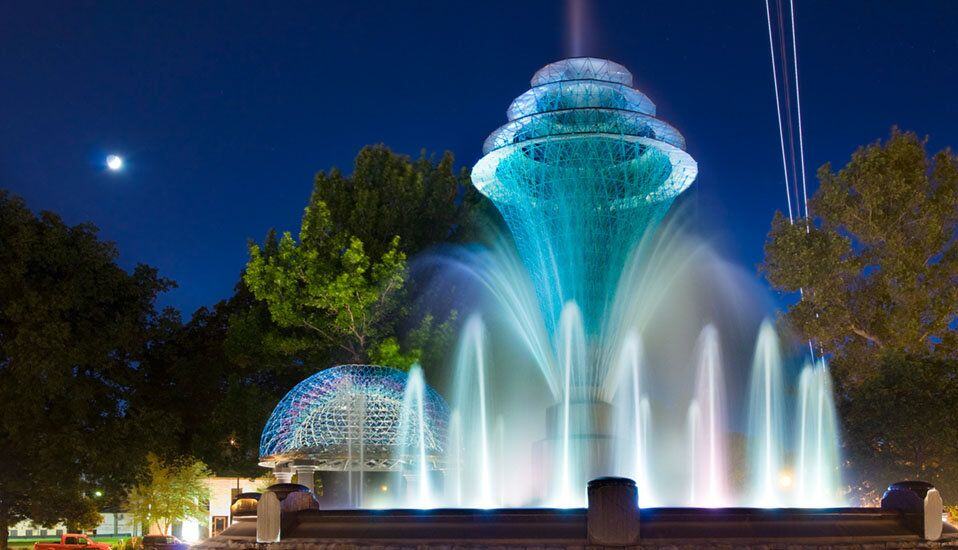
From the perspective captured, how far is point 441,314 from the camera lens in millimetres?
32281

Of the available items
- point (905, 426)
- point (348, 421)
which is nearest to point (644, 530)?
point (348, 421)

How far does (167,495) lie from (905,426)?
1090 inches

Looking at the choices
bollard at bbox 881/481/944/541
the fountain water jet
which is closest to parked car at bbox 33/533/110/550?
the fountain water jet

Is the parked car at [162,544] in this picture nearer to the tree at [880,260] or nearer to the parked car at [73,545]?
the parked car at [73,545]

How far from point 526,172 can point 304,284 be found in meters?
9.91

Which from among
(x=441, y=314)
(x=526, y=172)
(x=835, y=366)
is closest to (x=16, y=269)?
(x=441, y=314)

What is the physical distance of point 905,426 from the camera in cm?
2169

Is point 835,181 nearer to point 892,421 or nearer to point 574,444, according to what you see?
point 892,421

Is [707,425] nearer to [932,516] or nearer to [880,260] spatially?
[880,260]

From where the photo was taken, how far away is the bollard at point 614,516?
10.2m

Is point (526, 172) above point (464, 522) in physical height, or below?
above

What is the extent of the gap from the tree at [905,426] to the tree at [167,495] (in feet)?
79.7

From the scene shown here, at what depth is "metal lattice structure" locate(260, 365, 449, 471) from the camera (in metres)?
22.7

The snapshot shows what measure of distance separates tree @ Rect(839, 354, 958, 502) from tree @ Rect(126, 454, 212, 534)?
957 inches
